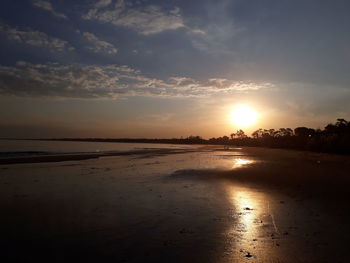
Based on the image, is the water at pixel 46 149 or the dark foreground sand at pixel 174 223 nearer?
the dark foreground sand at pixel 174 223

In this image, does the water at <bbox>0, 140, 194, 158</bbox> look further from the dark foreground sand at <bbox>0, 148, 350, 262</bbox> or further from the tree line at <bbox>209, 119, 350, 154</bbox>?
the tree line at <bbox>209, 119, 350, 154</bbox>

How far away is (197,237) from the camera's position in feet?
25.7

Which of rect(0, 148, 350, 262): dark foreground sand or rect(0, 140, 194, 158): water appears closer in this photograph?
rect(0, 148, 350, 262): dark foreground sand

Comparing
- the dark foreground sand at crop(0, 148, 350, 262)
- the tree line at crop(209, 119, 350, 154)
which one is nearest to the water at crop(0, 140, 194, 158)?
the dark foreground sand at crop(0, 148, 350, 262)

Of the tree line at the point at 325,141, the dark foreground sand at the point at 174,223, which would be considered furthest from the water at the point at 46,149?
the tree line at the point at 325,141

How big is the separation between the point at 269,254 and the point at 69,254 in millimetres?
4559

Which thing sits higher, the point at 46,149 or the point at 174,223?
the point at 46,149

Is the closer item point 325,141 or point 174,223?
point 174,223

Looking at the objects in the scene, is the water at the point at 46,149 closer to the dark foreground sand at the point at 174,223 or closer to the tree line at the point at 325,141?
the dark foreground sand at the point at 174,223

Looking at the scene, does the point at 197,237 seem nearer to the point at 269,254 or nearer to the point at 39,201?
the point at 269,254

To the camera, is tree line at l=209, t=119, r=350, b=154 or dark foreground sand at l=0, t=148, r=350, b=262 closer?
dark foreground sand at l=0, t=148, r=350, b=262

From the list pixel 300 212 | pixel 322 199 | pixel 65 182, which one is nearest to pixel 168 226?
pixel 300 212

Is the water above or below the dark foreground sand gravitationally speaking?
above

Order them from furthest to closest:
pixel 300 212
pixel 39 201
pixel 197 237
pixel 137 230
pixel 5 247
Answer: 1. pixel 39 201
2. pixel 300 212
3. pixel 137 230
4. pixel 197 237
5. pixel 5 247
